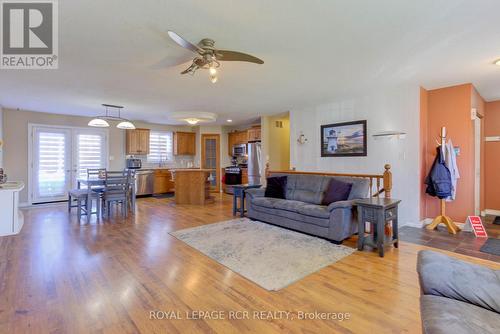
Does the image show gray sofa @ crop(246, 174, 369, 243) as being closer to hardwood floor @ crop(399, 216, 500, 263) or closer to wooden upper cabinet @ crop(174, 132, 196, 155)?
hardwood floor @ crop(399, 216, 500, 263)

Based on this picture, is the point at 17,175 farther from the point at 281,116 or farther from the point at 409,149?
the point at 409,149

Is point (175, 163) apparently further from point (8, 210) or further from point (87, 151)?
point (8, 210)

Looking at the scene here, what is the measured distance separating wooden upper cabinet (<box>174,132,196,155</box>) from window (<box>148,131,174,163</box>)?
28 centimetres

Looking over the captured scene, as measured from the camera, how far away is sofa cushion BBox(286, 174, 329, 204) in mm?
4402

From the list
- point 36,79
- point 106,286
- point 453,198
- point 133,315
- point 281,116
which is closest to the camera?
point 133,315

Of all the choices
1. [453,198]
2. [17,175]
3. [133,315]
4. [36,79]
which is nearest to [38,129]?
[17,175]

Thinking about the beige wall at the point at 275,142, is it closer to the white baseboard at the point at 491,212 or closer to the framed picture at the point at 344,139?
the framed picture at the point at 344,139

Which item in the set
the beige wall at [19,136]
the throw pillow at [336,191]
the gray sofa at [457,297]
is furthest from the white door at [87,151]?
the gray sofa at [457,297]

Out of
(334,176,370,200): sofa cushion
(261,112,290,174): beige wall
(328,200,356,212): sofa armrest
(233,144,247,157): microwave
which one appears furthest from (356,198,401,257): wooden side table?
(233,144,247,157): microwave

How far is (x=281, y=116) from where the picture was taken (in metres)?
7.38

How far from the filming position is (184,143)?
9.30 m

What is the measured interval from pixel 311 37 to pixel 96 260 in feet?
11.6

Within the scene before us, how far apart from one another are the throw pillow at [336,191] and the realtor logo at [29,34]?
12.9 feet

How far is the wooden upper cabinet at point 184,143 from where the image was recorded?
9.12 metres
